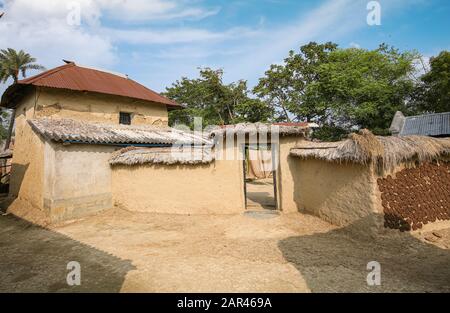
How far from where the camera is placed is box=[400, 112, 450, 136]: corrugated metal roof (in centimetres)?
1903

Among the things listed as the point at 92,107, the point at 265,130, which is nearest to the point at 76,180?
the point at 92,107

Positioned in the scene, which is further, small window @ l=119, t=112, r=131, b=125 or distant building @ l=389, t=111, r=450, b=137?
distant building @ l=389, t=111, r=450, b=137

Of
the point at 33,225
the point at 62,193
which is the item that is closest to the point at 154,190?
the point at 62,193

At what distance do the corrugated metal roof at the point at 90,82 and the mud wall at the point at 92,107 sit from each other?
0.33 meters

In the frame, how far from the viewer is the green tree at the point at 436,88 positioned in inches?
919

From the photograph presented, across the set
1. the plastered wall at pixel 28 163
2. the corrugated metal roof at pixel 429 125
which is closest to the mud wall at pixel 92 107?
the plastered wall at pixel 28 163

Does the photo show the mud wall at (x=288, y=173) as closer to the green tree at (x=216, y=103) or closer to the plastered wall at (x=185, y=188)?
the plastered wall at (x=185, y=188)

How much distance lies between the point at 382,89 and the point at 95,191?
2322cm

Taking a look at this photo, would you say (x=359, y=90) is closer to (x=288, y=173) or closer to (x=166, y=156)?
(x=288, y=173)

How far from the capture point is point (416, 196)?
6633 mm

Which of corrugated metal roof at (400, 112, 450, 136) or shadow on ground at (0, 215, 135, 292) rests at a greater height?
corrugated metal roof at (400, 112, 450, 136)

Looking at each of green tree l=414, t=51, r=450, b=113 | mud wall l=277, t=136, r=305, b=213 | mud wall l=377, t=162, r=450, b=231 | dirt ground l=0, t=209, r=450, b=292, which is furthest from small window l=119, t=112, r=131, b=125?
green tree l=414, t=51, r=450, b=113

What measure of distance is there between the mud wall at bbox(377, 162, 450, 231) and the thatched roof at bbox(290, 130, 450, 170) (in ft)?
1.04

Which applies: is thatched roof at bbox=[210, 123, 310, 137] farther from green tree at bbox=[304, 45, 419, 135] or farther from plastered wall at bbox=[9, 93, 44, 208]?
green tree at bbox=[304, 45, 419, 135]
